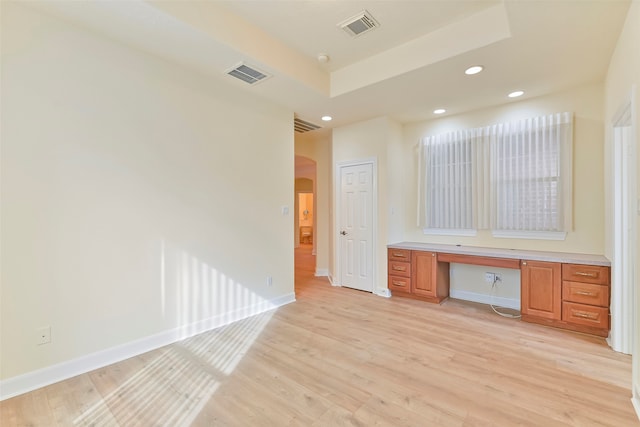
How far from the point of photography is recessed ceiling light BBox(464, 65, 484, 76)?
2.94 m

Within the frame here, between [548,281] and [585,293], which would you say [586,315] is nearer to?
[585,293]

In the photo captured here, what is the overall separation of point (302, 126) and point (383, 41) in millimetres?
2317

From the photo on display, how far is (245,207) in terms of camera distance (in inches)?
143

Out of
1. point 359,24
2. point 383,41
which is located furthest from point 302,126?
point 359,24

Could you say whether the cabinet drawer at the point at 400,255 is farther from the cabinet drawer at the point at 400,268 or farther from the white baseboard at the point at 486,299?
the white baseboard at the point at 486,299

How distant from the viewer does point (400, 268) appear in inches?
172

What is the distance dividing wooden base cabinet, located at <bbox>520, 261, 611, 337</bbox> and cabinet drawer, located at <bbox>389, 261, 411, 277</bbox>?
1.41 m

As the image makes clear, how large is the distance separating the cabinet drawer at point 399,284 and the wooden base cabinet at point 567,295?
1.42 m

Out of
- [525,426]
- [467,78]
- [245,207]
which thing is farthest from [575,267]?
[245,207]

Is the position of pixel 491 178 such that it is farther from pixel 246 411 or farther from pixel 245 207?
pixel 246 411

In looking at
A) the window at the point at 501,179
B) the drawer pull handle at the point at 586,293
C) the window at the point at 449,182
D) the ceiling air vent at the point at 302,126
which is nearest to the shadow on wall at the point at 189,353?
the ceiling air vent at the point at 302,126

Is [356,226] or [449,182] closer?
[449,182]

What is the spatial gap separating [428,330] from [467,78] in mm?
2854

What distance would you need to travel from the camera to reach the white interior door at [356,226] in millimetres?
4715
